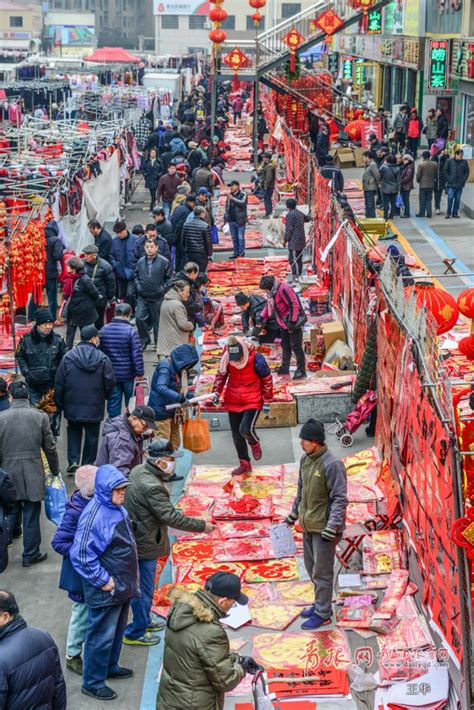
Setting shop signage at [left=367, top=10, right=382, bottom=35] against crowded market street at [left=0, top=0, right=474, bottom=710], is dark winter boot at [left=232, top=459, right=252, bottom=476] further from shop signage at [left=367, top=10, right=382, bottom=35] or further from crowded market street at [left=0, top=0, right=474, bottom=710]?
shop signage at [left=367, top=10, right=382, bottom=35]

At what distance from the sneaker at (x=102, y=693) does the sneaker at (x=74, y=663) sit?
0.99 ft

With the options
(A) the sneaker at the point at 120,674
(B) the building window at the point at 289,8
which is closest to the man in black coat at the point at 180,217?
(A) the sneaker at the point at 120,674

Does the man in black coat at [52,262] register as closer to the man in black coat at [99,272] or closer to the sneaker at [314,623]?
the man in black coat at [99,272]

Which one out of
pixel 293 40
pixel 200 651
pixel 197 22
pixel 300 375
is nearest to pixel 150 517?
pixel 200 651

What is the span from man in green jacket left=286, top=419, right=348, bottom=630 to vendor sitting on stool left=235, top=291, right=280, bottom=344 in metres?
5.71

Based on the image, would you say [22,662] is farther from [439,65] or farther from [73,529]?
[439,65]

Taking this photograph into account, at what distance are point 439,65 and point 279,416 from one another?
25.7m

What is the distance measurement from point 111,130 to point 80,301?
12.6m

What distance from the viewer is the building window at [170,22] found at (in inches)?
5340

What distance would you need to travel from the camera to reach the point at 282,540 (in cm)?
977

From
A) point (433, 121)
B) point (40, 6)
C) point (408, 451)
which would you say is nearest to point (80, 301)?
point (408, 451)

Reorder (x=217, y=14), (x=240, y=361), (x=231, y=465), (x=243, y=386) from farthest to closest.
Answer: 1. (x=217, y=14)
2. (x=231, y=465)
3. (x=243, y=386)
4. (x=240, y=361)

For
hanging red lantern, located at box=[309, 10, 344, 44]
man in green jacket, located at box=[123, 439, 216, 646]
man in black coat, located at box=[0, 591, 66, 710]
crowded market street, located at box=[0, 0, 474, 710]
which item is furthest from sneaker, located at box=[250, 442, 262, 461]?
hanging red lantern, located at box=[309, 10, 344, 44]

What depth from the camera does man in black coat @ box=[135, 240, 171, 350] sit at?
15.8 m
